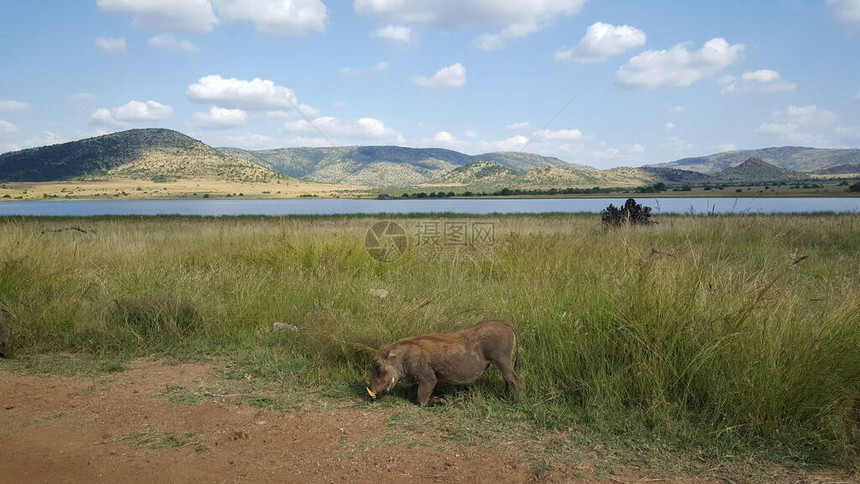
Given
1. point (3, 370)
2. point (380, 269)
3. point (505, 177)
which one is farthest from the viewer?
point (505, 177)

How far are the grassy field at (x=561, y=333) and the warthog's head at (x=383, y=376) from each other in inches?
7.5

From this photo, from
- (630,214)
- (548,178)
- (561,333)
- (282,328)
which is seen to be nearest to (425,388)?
(561,333)

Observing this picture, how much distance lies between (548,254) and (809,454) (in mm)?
5659

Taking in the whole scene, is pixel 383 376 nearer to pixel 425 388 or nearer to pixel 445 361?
pixel 425 388

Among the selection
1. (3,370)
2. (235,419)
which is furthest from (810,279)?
(3,370)

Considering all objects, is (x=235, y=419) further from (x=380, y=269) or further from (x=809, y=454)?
(x=380, y=269)

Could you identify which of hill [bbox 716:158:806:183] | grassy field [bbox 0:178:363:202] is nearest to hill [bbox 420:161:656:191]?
hill [bbox 716:158:806:183]

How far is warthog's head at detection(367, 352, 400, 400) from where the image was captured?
4.09m

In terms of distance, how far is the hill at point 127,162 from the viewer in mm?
121188

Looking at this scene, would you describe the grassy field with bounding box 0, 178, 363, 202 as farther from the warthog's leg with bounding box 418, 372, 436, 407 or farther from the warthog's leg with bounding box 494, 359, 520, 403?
the warthog's leg with bounding box 494, 359, 520, 403

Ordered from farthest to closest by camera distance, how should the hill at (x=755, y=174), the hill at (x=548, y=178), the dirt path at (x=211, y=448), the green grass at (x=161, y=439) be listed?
1. the hill at (x=755, y=174)
2. the hill at (x=548, y=178)
3. the green grass at (x=161, y=439)
4. the dirt path at (x=211, y=448)

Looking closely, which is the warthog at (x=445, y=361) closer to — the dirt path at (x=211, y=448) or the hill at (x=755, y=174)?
the dirt path at (x=211, y=448)

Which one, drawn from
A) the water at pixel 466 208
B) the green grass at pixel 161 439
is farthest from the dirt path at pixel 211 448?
the water at pixel 466 208

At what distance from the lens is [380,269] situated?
371 inches
